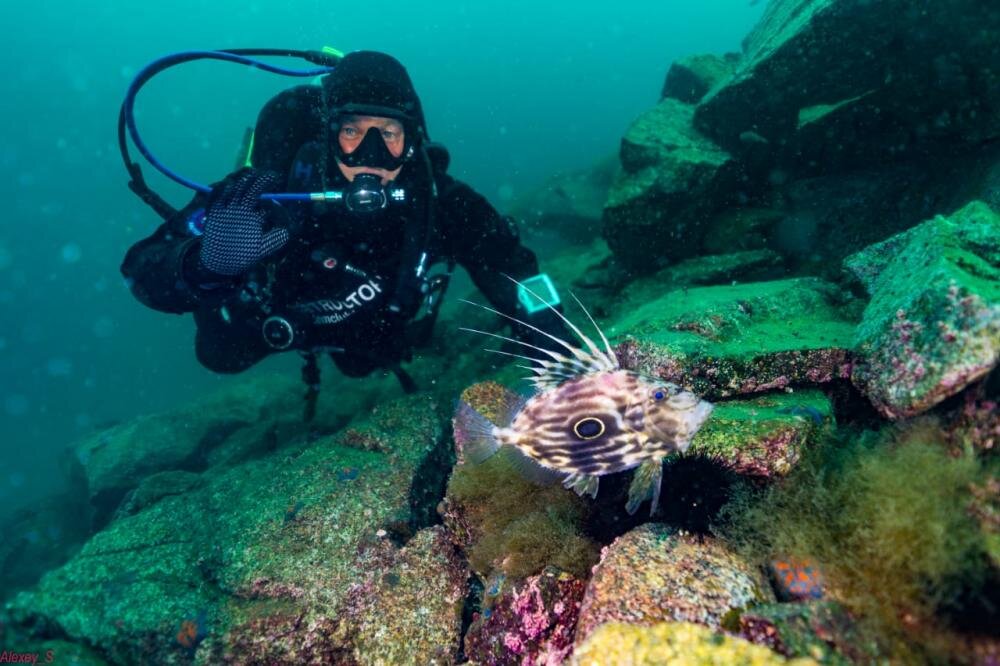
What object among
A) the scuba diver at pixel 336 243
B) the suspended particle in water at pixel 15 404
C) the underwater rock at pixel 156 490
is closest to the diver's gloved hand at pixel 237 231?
the scuba diver at pixel 336 243

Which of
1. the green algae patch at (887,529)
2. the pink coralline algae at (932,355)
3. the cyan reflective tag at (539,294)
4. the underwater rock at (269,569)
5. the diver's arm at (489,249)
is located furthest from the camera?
the diver's arm at (489,249)

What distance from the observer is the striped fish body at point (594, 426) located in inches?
81.3

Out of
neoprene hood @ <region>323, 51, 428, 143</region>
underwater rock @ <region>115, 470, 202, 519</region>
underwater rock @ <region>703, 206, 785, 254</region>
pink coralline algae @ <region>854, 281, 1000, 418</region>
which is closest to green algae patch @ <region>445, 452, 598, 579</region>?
pink coralline algae @ <region>854, 281, 1000, 418</region>

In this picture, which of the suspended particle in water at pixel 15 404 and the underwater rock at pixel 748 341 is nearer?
the underwater rock at pixel 748 341

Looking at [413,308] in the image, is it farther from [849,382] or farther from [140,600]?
[849,382]

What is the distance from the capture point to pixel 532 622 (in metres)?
2.39

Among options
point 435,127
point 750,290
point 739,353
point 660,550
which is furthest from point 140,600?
point 435,127

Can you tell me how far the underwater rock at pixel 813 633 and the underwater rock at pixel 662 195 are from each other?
5.64 meters

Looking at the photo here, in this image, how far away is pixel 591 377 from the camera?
2199 millimetres

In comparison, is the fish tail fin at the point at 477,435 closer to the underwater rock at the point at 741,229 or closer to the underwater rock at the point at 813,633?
the underwater rock at the point at 813,633

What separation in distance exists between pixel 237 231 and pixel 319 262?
101 centimetres

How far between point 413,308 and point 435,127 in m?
79.2

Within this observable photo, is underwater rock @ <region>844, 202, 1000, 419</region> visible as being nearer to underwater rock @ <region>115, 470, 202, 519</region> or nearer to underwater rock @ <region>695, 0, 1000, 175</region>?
underwater rock @ <region>695, 0, 1000, 175</region>

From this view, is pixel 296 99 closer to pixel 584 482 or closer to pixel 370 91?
pixel 370 91
